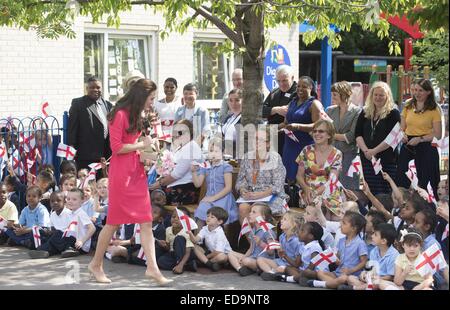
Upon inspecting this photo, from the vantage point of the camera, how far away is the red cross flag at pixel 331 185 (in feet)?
31.0

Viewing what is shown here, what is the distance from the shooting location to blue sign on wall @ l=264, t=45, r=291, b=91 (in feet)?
56.0

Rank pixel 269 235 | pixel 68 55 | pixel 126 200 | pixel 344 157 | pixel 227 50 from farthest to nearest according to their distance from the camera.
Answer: pixel 68 55 < pixel 227 50 < pixel 344 157 < pixel 269 235 < pixel 126 200

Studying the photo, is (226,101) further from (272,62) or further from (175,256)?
(272,62)

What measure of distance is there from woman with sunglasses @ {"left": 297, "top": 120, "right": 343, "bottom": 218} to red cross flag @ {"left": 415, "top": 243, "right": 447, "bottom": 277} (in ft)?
6.19

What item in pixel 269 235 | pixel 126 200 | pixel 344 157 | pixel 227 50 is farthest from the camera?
pixel 227 50

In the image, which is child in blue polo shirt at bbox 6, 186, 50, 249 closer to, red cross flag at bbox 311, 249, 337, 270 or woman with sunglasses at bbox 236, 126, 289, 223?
woman with sunglasses at bbox 236, 126, 289, 223

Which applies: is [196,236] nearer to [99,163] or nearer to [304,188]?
[304,188]

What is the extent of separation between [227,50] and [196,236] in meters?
3.09

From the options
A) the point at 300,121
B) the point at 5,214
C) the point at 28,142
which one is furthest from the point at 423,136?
the point at 28,142

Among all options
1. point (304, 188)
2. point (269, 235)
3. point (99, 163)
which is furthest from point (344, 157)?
point (99, 163)

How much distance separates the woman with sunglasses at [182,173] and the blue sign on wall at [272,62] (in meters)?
6.62

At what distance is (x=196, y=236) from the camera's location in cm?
948

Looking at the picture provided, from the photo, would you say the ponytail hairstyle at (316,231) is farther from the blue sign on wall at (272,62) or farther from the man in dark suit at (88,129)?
the blue sign on wall at (272,62)

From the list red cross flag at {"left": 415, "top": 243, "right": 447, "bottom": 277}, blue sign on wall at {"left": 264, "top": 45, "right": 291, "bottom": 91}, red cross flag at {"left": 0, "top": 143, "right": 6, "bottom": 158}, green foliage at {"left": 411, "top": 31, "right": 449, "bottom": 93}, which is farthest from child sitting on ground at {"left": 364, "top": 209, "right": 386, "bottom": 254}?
blue sign on wall at {"left": 264, "top": 45, "right": 291, "bottom": 91}
